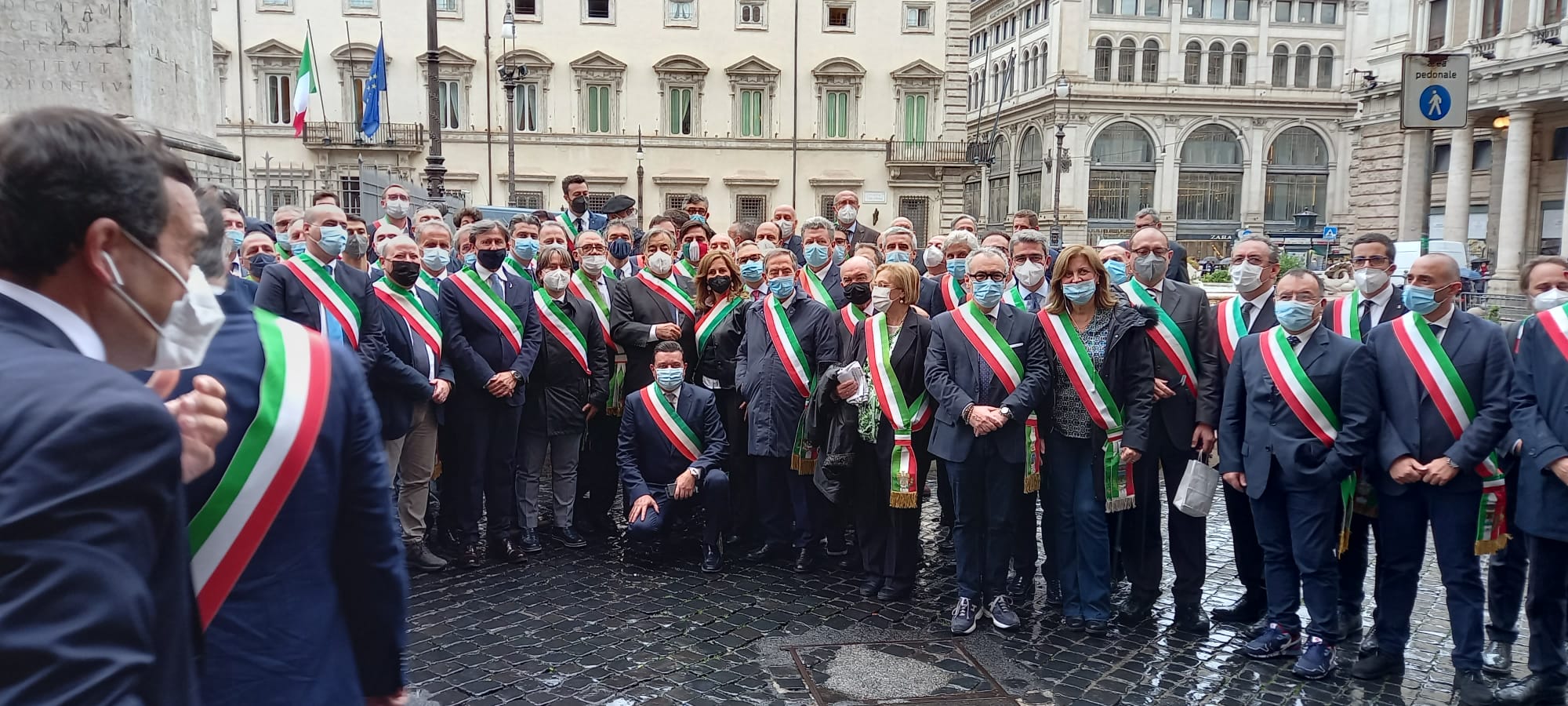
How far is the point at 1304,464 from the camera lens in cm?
535

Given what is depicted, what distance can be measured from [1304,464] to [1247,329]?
40.0 inches

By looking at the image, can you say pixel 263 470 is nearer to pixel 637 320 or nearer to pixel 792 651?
pixel 792 651

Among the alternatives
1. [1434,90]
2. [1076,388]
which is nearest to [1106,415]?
[1076,388]

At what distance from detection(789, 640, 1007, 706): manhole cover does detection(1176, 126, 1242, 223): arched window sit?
6535cm

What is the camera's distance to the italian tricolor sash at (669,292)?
809 centimetres

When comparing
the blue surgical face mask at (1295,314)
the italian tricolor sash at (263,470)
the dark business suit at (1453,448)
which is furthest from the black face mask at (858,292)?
the italian tricolor sash at (263,470)

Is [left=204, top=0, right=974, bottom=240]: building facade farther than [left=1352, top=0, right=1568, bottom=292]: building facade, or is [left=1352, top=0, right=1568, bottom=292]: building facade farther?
[left=204, top=0, right=974, bottom=240]: building facade

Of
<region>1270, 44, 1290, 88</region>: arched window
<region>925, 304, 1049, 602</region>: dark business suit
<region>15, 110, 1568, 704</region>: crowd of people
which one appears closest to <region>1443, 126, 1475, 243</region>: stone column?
<region>1270, 44, 1290, 88</region>: arched window

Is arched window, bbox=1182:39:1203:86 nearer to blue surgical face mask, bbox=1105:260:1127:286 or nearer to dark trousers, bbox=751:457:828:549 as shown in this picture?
blue surgical face mask, bbox=1105:260:1127:286

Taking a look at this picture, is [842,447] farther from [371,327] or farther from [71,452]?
[71,452]

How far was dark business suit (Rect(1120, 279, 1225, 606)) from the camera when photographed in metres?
6.11

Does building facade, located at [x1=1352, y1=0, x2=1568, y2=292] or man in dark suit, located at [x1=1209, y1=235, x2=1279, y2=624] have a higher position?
building facade, located at [x1=1352, y1=0, x2=1568, y2=292]

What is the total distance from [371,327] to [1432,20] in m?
42.4

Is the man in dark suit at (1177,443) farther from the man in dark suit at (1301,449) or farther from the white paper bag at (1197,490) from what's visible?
the man in dark suit at (1301,449)
